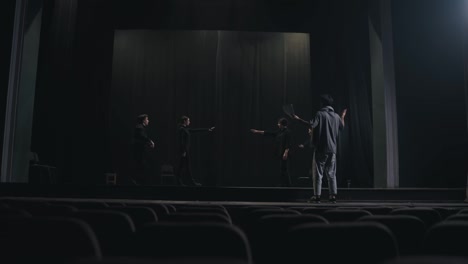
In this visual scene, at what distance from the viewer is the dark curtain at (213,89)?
13383 mm

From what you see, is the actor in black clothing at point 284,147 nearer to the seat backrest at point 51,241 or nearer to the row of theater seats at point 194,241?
the row of theater seats at point 194,241

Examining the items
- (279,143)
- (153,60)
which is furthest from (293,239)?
(153,60)

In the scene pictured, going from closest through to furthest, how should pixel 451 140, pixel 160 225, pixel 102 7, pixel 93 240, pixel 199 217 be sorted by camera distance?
pixel 93 240 < pixel 160 225 < pixel 199 217 < pixel 451 140 < pixel 102 7

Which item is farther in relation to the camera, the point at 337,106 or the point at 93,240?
the point at 337,106

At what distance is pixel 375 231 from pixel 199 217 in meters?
0.88

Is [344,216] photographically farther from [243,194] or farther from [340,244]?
[243,194]

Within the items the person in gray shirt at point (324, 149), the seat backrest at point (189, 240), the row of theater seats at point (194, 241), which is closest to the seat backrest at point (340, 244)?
the row of theater seats at point (194, 241)

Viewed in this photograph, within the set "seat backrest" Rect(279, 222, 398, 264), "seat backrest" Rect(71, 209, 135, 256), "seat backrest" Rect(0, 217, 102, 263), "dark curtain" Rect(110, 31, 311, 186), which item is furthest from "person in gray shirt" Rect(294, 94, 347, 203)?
"dark curtain" Rect(110, 31, 311, 186)

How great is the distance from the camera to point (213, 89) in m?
13.7

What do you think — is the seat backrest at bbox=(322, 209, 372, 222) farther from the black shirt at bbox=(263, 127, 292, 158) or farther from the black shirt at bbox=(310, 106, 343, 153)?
the black shirt at bbox=(263, 127, 292, 158)

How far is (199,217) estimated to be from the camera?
2178 millimetres

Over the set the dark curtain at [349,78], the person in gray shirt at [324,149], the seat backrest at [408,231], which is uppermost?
the dark curtain at [349,78]

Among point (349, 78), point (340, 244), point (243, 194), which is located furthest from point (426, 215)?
point (349, 78)

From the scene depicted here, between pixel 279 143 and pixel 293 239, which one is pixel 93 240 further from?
pixel 279 143
